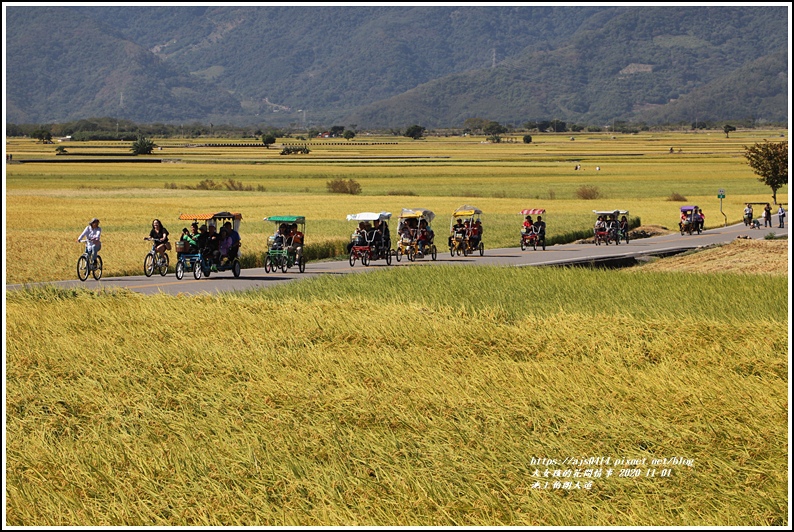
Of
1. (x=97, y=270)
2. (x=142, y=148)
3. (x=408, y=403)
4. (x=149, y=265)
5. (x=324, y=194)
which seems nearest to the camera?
(x=408, y=403)

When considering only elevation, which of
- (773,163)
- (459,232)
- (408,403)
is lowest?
(459,232)

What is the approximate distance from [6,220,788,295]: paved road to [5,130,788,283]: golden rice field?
296cm

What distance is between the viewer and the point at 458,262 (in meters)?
41.8

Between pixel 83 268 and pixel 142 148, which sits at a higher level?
pixel 142 148

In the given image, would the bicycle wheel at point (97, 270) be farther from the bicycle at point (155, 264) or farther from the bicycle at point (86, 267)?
the bicycle at point (155, 264)

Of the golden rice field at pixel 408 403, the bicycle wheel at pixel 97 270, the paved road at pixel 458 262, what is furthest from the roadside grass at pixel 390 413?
the bicycle wheel at pixel 97 270

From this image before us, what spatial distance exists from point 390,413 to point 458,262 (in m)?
28.1

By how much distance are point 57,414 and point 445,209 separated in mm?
64227

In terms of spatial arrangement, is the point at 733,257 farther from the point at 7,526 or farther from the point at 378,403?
the point at 7,526

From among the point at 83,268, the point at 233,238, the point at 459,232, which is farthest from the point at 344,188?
the point at 83,268

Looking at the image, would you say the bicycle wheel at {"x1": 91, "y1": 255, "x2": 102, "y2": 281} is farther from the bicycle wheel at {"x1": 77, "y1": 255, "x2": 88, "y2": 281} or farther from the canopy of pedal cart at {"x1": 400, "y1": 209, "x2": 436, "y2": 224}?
the canopy of pedal cart at {"x1": 400, "y1": 209, "x2": 436, "y2": 224}

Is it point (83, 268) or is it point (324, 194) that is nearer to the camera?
point (83, 268)

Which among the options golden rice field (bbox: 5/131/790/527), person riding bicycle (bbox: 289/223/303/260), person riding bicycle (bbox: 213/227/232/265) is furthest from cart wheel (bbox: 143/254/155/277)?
golden rice field (bbox: 5/131/790/527)

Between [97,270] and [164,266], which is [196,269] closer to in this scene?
[164,266]
